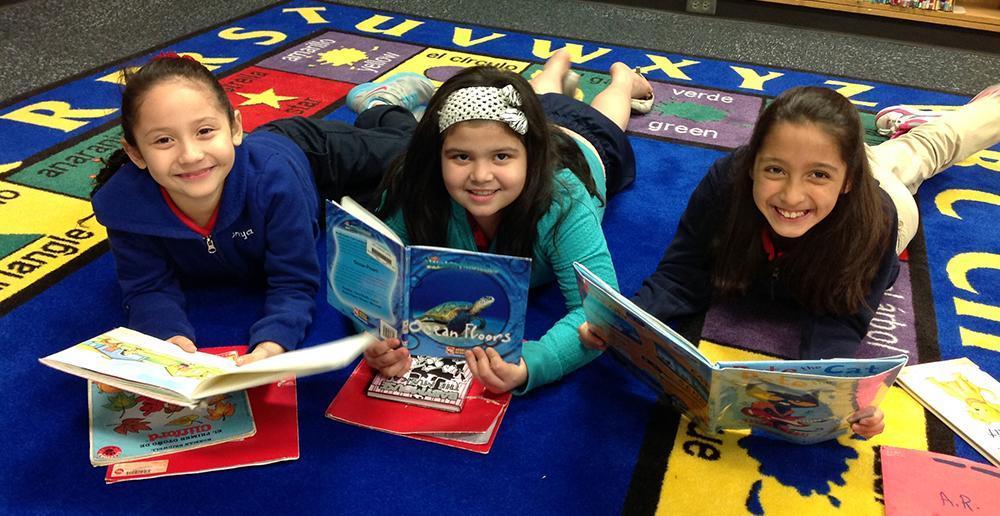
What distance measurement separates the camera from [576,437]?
1.24m

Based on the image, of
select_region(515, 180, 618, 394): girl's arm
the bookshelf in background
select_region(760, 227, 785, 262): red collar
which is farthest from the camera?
the bookshelf in background

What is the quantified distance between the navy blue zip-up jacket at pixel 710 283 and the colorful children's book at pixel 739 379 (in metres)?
0.22

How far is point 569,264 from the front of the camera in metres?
1.39

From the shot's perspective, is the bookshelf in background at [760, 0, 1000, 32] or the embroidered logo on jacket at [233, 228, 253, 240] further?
the bookshelf in background at [760, 0, 1000, 32]

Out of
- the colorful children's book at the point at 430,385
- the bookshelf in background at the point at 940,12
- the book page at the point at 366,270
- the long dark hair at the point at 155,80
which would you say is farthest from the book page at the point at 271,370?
the bookshelf in background at the point at 940,12

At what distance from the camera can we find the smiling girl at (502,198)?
1.26 meters

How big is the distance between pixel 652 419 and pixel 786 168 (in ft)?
1.49

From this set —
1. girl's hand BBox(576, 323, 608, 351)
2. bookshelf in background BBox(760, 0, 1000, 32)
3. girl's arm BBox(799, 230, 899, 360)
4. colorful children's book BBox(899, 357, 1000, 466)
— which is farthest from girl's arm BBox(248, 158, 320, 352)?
bookshelf in background BBox(760, 0, 1000, 32)

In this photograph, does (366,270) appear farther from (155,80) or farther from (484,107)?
(155,80)

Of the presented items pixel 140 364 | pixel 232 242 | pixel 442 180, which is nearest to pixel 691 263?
pixel 442 180

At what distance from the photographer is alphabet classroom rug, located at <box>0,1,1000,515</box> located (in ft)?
3.72

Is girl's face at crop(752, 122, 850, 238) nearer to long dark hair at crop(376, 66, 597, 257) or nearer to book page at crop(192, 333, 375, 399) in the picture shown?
long dark hair at crop(376, 66, 597, 257)

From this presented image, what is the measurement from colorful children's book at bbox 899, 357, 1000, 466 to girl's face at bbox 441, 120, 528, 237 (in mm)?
766

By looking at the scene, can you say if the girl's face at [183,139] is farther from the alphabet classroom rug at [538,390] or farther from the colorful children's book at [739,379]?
the colorful children's book at [739,379]
